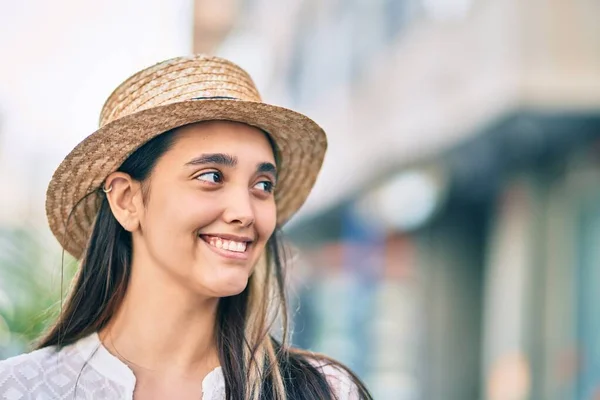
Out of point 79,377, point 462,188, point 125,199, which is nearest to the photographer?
point 79,377

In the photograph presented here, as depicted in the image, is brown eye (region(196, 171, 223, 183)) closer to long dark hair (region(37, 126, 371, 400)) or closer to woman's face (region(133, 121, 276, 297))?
woman's face (region(133, 121, 276, 297))

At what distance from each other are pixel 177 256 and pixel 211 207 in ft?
0.50

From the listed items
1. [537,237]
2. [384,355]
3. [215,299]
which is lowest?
[384,355]

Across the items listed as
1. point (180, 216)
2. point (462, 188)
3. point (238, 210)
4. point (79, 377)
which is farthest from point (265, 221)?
point (462, 188)

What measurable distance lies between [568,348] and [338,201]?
25.7 ft

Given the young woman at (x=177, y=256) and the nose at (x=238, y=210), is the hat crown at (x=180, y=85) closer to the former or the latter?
the young woman at (x=177, y=256)

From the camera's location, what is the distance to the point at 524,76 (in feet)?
27.3

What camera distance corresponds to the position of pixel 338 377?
9.09 ft

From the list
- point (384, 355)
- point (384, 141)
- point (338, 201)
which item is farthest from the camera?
point (338, 201)

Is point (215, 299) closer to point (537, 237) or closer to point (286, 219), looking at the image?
point (286, 219)

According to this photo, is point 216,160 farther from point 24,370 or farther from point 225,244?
point 24,370

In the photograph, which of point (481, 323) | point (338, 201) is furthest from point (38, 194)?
point (338, 201)

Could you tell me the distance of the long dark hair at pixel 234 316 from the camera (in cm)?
270

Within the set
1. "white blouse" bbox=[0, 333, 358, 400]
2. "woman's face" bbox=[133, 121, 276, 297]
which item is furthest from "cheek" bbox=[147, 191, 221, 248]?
"white blouse" bbox=[0, 333, 358, 400]
